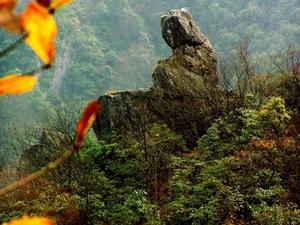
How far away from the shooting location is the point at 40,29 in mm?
303

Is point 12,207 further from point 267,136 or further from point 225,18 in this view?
point 225,18

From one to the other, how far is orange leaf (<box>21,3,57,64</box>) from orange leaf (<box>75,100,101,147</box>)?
0.05m

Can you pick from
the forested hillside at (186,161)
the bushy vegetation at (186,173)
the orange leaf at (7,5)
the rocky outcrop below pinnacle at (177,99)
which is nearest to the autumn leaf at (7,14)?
the orange leaf at (7,5)

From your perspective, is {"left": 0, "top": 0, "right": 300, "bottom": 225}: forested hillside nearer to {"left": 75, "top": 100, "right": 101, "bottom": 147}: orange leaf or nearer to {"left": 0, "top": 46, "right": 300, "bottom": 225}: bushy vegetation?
{"left": 0, "top": 46, "right": 300, "bottom": 225}: bushy vegetation

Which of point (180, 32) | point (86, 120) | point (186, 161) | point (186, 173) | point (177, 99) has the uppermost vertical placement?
point (180, 32)

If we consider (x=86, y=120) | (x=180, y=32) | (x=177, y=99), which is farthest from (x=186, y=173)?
(x=86, y=120)

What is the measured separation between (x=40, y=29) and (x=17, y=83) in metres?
0.07

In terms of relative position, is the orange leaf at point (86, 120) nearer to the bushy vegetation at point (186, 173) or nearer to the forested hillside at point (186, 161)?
the forested hillside at point (186, 161)

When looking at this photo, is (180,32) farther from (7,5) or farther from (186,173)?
(7,5)

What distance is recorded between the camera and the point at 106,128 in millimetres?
14156

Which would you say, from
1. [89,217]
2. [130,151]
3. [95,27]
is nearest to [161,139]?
[130,151]

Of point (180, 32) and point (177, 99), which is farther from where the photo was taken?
point (180, 32)

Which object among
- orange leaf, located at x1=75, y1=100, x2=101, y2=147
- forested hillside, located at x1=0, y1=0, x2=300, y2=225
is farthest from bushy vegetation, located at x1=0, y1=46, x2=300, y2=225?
orange leaf, located at x1=75, y1=100, x2=101, y2=147

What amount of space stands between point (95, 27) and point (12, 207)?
1812 inches
